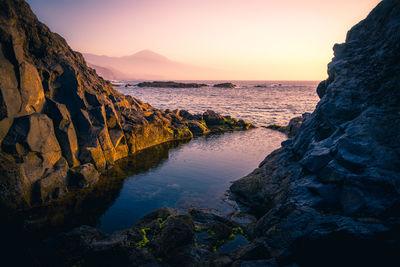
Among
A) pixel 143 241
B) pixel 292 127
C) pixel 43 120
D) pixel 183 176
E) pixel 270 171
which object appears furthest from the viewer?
pixel 292 127

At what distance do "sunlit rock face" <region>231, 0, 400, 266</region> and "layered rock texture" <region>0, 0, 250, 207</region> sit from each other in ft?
50.3

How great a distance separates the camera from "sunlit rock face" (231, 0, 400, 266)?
733cm

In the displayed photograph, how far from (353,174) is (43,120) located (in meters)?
20.4

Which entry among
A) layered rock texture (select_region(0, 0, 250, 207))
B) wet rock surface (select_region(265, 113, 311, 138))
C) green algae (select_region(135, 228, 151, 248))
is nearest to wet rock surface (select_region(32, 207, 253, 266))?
green algae (select_region(135, 228, 151, 248))

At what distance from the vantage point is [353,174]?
862 centimetres

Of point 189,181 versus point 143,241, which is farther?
point 189,181

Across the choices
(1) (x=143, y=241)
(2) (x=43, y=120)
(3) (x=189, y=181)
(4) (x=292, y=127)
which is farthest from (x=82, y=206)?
(4) (x=292, y=127)

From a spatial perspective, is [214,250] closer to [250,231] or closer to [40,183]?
[250,231]

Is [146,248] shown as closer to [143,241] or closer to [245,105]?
[143,241]

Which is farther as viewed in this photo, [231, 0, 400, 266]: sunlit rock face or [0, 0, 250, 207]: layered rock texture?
[0, 0, 250, 207]: layered rock texture

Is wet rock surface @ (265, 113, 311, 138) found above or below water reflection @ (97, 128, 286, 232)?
above

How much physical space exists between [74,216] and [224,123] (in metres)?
34.5

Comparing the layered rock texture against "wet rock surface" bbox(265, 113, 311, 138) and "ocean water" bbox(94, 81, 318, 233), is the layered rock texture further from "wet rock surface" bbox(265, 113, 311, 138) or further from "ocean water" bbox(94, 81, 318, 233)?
"wet rock surface" bbox(265, 113, 311, 138)

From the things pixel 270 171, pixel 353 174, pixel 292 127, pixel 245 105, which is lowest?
pixel 270 171
